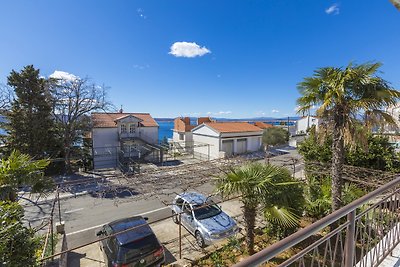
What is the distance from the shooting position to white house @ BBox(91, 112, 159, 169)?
25.4 meters

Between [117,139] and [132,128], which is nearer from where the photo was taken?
[117,139]

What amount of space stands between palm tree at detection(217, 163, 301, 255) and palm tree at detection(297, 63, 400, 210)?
257 cm

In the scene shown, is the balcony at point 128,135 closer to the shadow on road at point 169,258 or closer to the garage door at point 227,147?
the garage door at point 227,147

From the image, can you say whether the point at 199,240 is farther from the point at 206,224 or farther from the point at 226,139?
the point at 226,139

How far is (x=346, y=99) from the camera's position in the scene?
710 cm

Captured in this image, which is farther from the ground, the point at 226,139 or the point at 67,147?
the point at 226,139

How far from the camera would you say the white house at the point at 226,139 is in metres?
29.3

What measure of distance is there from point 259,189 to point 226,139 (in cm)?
2411

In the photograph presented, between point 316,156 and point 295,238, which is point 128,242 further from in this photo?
point 316,156

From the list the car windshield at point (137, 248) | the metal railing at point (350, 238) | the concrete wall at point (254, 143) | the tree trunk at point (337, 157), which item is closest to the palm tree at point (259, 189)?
the tree trunk at point (337, 157)

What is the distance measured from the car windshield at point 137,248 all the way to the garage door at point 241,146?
25.3 meters

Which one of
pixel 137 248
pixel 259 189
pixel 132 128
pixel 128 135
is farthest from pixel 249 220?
pixel 132 128

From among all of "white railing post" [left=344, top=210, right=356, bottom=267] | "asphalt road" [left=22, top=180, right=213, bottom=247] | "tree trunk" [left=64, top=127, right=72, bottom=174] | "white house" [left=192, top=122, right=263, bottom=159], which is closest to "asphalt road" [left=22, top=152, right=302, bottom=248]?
"asphalt road" [left=22, top=180, right=213, bottom=247]

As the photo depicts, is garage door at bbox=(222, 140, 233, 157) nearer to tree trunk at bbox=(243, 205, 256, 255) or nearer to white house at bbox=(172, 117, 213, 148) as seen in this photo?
white house at bbox=(172, 117, 213, 148)
